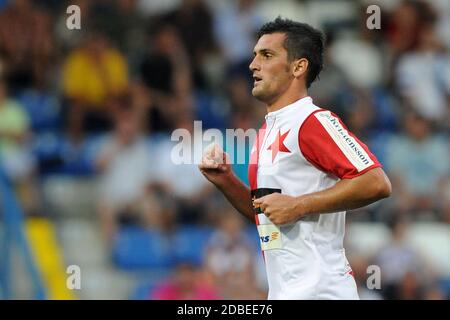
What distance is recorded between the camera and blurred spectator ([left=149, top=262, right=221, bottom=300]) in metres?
8.99

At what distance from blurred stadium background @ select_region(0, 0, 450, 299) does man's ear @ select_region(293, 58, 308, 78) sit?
4.06 meters

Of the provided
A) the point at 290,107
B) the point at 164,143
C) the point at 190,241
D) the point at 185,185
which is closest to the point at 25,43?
the point at 164,143

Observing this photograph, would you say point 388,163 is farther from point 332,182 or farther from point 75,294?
point 332,182

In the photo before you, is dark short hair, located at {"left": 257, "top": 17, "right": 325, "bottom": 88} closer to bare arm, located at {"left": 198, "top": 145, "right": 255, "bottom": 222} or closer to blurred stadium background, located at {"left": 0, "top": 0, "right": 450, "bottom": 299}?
bare arm, located at {"left": 198, "top": 145, "right": 255, "bottom": 222}

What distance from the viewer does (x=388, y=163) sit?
1117cm

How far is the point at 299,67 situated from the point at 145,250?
17.6ft

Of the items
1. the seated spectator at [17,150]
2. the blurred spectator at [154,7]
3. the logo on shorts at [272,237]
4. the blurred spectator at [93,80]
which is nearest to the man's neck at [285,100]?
the logo on shorts at [272,237]

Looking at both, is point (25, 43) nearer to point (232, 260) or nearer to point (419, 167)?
point (232, 260)

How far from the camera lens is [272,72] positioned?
5027 millimetres

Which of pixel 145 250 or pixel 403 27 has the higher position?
pixel 403 27

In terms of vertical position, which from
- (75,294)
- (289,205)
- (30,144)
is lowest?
(75,294)

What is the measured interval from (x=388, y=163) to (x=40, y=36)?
407 cm

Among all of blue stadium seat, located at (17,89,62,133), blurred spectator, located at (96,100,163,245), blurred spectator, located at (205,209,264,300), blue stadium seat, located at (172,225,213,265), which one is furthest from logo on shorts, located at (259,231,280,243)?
blue stadium seat, located at (17,89,62,133)
